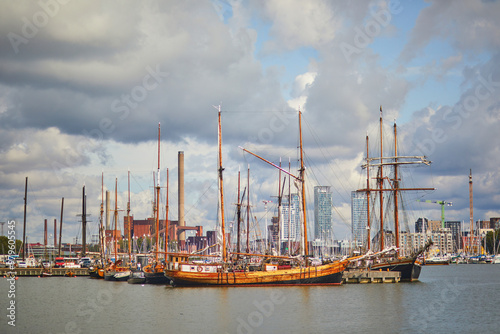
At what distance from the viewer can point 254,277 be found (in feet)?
298

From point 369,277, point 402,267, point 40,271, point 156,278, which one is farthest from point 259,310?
point 40,271

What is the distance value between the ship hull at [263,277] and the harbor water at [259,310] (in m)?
1.68

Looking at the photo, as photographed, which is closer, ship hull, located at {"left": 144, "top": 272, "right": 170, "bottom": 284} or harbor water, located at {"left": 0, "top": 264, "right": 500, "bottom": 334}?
harbor water, located at {"left": 0, "top": 264, "right": 500, "bottom": 334}

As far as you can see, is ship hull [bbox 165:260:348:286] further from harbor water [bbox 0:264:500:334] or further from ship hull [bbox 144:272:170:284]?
ship hull [bbox 144:272:170:284]

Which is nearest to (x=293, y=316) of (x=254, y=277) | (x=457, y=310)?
(x=457, y=310)

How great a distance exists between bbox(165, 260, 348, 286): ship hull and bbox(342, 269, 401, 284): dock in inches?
387

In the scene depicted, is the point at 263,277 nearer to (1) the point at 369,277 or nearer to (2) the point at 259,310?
(1) the point at 369,277

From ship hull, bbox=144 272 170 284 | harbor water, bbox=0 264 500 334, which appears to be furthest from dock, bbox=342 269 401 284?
ship hull, bbox=144 272 170 284

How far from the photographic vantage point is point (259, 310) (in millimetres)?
64625

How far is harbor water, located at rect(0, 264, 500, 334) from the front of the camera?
181 feet

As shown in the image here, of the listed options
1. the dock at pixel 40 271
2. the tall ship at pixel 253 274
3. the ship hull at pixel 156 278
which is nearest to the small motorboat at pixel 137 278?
the ship hull at pixel 156 278

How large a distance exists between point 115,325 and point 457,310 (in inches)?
1462

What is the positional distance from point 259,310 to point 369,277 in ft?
140

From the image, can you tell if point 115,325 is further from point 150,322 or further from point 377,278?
point 377,278
